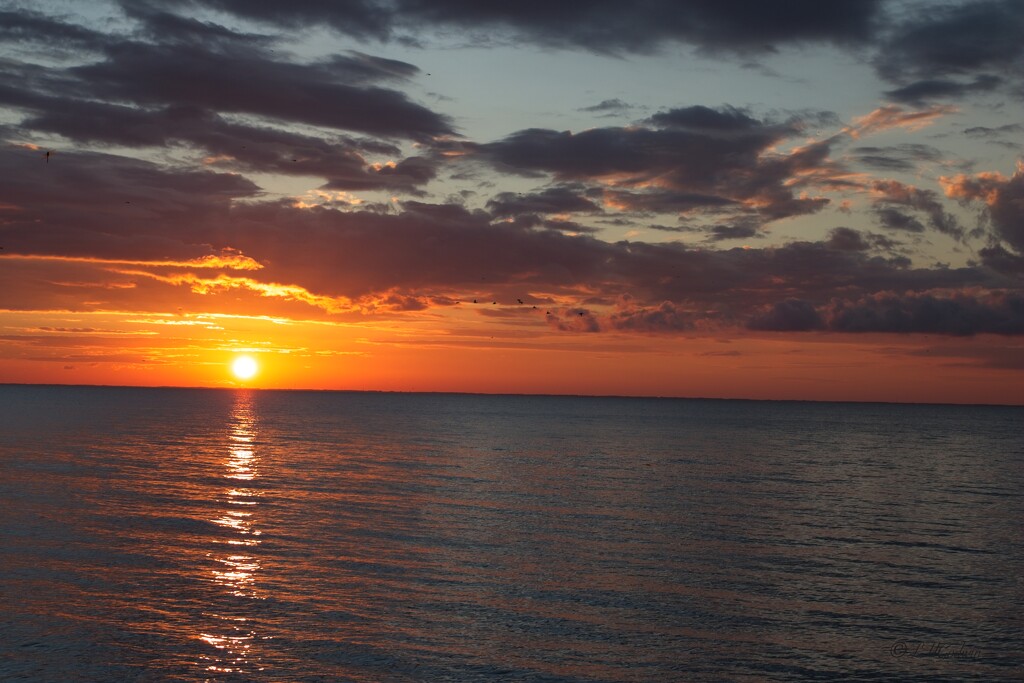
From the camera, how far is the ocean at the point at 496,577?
28.8m

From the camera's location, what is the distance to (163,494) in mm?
65250

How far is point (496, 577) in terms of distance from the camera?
39.5 meters

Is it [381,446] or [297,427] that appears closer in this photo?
[381,446]

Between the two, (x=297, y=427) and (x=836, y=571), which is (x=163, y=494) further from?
(x=297, y=427)

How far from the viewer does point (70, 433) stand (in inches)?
5305

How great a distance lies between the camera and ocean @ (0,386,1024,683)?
1132 inches

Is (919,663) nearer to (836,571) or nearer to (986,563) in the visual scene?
(836,571)

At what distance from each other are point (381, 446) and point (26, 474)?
Result: 5079 cm

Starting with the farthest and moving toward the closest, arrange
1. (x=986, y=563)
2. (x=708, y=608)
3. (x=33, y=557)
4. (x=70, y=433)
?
(x=70, y=433) < (x=986, y=563) < (x=33, y=557) < (x=708, y=608)

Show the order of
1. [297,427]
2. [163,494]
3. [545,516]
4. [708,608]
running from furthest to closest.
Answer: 1. [297,427]
2. [163,494]
3. [545,516]
4. [708,608]

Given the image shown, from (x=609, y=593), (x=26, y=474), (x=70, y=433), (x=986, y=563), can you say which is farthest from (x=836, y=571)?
(x=70, y=433)

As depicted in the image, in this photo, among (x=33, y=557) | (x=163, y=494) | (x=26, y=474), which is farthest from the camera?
(x=26, y=474)

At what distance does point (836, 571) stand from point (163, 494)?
48.5 m

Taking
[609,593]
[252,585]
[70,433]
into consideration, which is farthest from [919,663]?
[70,433]
